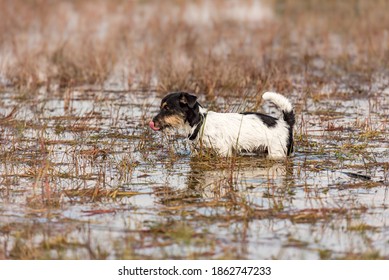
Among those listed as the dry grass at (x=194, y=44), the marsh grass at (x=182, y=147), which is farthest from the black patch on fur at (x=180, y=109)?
the dry grass at (x=194, y=44)

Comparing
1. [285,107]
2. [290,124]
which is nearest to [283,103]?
[285,107]

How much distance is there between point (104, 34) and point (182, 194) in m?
13.3

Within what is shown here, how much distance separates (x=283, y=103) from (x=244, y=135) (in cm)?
58

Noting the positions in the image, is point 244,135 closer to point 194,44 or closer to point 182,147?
point 182,147

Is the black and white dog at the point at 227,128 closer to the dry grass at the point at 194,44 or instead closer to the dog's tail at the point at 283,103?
the dog's tail at the point at 283,103

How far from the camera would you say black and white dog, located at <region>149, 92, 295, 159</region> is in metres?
8.92

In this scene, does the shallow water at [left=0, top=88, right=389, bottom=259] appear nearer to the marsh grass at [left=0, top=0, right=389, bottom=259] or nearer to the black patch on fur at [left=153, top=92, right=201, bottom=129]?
the marsh grass at [left=0, top=0, right=389, bottom=259]

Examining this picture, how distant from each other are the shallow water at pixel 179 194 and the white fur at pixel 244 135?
186 millimetres

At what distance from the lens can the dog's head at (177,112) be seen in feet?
29.3

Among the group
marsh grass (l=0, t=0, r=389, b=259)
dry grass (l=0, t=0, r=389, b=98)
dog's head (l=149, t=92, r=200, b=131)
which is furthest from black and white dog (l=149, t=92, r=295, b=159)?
dry grass (l=0, t=0, r=389, b=98)

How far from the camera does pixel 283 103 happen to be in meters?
8.95

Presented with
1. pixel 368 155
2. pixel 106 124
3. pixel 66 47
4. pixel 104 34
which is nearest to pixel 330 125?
pixel 368 155

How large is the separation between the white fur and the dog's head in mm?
132

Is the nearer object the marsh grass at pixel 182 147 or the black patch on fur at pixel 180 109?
the marsh grass at pixel 182 147
